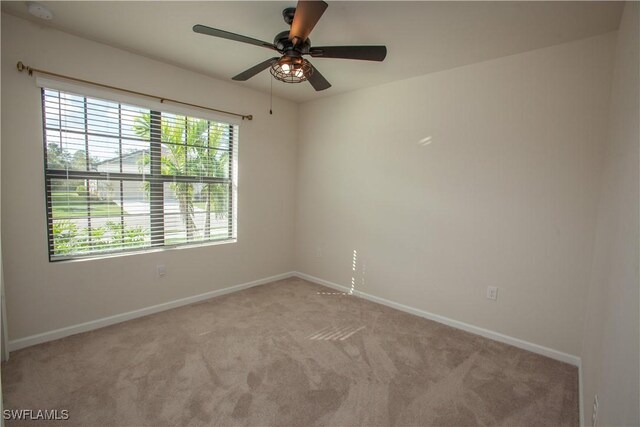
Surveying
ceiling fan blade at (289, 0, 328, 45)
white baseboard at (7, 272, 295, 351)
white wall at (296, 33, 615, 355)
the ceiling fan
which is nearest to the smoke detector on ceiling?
the ceiling fan

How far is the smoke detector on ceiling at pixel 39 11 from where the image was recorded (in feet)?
6.47

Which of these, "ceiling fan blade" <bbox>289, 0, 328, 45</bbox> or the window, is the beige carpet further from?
"ceiling fan blade" <bbox>289, 0, 328, 45</bbox>

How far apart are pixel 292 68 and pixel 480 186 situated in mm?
1860

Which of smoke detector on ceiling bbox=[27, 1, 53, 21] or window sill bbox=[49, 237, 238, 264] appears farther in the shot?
window sill bbox=[49, 237, 238, 264]

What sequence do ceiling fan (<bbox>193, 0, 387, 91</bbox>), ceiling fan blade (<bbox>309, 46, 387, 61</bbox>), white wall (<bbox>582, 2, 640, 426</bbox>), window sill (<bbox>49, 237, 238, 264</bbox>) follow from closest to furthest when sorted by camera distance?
white wall (<bbox>582, 2, 640, 426</bbox>)
ceiling fan (<bbox>193, 0, 387, 91</bbox>)
ceiling fan blade (<bbox>309, 46, 387, 61</bbox>)
window sill (<bbox>49, 237, 238, 264</bbox>)

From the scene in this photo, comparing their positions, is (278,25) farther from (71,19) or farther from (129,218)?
(129,218)

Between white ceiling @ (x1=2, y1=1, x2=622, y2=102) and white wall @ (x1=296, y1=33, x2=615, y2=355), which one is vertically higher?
white ceiling @ (x1=2, y1=1, x2=622, y2=102)

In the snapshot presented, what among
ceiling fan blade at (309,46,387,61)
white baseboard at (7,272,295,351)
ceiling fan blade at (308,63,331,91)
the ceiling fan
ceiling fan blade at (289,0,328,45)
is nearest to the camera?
ceiling fan blade at (289,0,328,45)

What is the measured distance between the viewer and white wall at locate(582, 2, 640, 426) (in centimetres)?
100

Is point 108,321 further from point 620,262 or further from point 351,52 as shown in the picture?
point 620,262

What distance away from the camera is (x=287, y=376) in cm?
208

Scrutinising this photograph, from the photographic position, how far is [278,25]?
85.0 inches

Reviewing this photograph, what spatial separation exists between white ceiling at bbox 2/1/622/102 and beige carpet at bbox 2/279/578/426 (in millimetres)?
2369

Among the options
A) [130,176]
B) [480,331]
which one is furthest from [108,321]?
[480,331]
